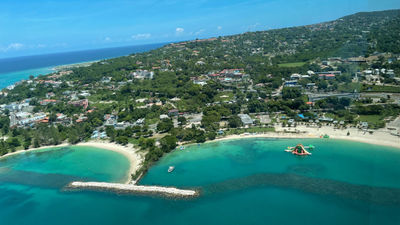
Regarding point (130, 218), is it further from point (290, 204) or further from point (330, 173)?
point (330, 173)

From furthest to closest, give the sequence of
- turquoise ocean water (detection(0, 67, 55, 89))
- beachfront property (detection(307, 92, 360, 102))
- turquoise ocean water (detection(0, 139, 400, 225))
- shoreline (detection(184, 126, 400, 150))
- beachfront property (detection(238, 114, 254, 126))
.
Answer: turquoise ocean water (detection(0, 67, 55, 89)) < beachfront property (detection(307, 92, 360, 102)) < beachfront property (detection(238, 114, 254, 126)) < shoreline (detection(184, 126, 400, 150)) < turquoise ocean water (detection(0, 139, 400, 225))

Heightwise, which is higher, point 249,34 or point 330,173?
point 249,34

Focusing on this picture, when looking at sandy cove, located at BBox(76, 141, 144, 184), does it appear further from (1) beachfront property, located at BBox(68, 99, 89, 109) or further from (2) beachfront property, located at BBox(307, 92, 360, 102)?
(2) beachfront property, located at BBox(307, 92, 360, 102)

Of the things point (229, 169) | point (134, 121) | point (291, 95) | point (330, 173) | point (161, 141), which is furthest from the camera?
point (291, 95)

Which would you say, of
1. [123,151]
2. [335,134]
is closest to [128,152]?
[123,151]

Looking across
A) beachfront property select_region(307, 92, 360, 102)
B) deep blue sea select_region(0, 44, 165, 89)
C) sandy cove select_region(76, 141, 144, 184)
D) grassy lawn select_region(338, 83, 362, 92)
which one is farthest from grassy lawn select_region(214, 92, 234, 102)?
deep blue sea select_region(0, 44, 165, 89)

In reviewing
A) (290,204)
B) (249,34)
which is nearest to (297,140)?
(290,204)
